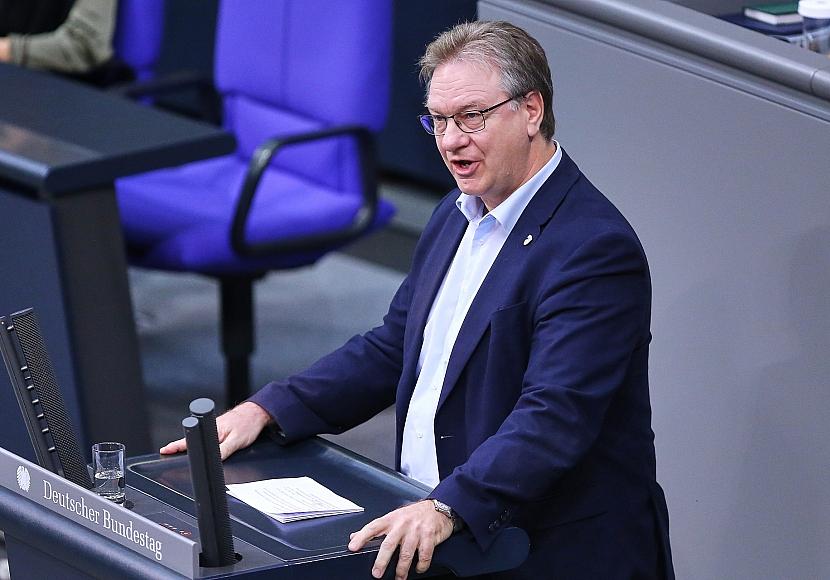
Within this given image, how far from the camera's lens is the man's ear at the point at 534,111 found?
87.4 inches

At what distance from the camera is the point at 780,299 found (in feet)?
8.00

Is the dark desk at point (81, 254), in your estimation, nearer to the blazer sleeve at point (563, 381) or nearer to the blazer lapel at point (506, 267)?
the blazer lapel at point (506, 267)

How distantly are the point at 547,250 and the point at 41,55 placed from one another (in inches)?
105

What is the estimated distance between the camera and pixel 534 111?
2229 mm

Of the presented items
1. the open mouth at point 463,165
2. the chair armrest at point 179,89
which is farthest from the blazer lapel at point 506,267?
the chair armrest at point 179,89

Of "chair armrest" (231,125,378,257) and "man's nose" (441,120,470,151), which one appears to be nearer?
"man's nose" (441,120,470,151)

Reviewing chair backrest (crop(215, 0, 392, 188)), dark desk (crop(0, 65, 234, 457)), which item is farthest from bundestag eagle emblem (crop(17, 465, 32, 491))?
chair backrest (crop(215, 0, 392, 188))

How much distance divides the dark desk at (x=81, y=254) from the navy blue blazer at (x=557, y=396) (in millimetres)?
1019

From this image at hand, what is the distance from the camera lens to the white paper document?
2.08 m

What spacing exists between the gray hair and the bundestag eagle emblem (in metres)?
0.75

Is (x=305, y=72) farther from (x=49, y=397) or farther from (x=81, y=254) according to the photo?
(x=49, y=397)

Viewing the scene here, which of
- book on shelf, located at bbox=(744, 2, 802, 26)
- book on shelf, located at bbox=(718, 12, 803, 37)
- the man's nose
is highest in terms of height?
book on shelf, located at bbox=(744, 2, 802, 26)

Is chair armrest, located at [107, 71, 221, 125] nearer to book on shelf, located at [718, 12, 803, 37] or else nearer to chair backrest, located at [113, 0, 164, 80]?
chair backrest, located at [113, 0, 164, 80]

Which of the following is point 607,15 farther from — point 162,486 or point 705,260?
point 162,486
